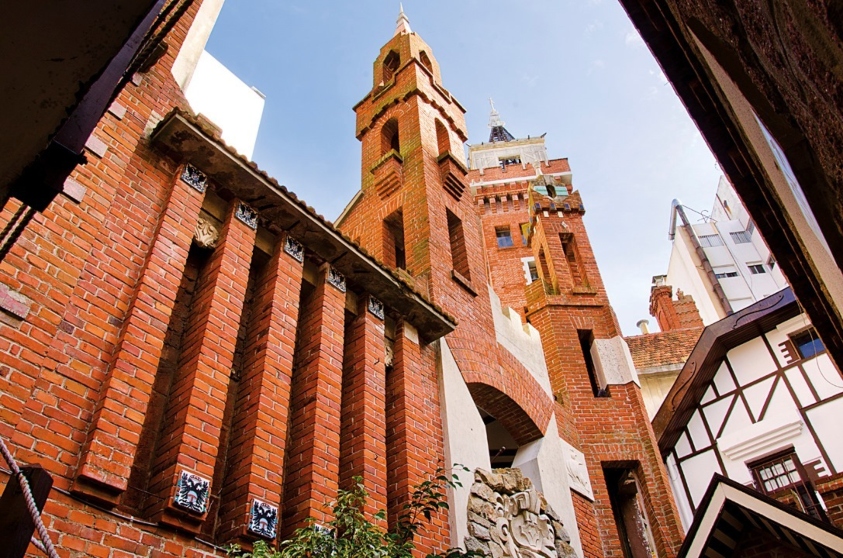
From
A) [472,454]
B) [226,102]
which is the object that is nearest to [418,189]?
[226,102]

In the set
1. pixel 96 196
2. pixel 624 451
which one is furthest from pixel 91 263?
pixel 624 451

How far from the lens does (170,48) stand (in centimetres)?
727

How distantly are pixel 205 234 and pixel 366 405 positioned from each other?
2.40m

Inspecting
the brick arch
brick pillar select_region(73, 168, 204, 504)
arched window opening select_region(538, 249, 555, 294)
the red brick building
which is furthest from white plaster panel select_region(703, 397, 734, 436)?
brick pillar select_region(73, 168, 204, 504)

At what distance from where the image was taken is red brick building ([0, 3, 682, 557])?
4402 millimetres

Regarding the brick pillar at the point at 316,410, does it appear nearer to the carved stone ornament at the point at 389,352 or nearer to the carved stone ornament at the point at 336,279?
the carved stone ornament at the point at 336,279

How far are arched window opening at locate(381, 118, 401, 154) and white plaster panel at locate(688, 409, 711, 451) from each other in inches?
404

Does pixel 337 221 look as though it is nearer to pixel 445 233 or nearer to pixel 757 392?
pixel 445 233

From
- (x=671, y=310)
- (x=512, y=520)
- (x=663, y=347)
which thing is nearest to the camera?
(x=512, y=520)

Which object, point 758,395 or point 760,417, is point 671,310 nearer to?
point 758,395

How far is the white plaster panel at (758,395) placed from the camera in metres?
15.1

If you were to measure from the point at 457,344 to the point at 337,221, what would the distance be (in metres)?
5.53

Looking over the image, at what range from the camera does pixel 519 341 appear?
11148 millimetres

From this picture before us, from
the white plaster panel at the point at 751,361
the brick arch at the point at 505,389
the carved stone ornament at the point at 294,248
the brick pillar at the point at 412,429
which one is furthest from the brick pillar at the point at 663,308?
the carved stone ornament at the point at 294,248
